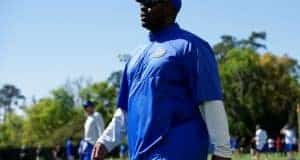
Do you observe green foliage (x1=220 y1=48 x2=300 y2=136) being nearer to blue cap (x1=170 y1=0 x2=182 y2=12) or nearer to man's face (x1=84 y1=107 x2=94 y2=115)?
man's face (x1=84 y1=107 x2=94 y2=115)

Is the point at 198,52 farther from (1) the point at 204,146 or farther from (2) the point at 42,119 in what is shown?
(2) the point at 42,119

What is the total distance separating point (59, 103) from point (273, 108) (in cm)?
3417

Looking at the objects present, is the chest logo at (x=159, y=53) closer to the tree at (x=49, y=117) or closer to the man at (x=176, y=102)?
the man at (x=176, y=102)

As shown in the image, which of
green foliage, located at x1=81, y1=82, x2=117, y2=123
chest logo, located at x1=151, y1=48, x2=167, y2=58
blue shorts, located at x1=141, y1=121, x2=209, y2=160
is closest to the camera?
blue shorts, located at x1=141, y1=121, x2=209, y2=160

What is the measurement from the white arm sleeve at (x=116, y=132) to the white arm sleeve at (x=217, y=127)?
0.82m

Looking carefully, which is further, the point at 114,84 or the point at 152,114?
the point at 114,84

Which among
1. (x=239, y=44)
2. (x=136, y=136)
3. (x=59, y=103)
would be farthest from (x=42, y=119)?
(x=136, y=136)

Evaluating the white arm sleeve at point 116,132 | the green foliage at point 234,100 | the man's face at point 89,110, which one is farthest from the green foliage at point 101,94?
the white arm sleeve at point 116,132

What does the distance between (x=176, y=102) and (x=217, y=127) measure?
0.98ft

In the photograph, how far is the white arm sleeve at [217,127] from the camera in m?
4.34

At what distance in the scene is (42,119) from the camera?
114 meters

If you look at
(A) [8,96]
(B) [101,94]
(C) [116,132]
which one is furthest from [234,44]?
(C) [116,132]

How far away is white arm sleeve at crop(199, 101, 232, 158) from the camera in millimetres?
4340

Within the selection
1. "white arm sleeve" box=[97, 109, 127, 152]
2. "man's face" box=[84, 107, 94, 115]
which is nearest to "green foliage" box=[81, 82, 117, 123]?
"man's face" box=[84, 107, 94, 115]
